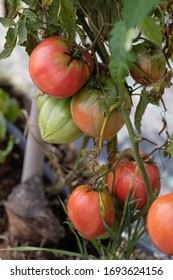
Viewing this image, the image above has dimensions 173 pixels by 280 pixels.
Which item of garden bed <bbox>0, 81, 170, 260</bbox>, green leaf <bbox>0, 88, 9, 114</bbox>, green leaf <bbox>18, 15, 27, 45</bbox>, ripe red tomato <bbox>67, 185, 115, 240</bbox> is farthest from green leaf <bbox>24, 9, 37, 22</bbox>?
green leaf <bbox>0, 88, 9, 114</bbox>

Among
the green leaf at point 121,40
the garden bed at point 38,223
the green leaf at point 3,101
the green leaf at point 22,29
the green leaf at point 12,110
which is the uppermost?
the green leaf at point 121,40

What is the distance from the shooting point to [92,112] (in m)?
0.69

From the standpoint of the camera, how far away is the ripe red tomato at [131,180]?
77 cm

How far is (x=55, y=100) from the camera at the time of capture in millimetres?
750

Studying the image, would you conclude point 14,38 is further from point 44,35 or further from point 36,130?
point 36,130

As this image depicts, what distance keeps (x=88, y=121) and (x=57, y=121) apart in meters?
0.07

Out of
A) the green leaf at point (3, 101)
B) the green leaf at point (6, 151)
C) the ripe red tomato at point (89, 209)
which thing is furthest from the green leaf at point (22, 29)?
the green leaf at point (3, 101)

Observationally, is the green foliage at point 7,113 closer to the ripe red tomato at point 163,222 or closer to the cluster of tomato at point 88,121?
the cluster of tomato at point 88,121

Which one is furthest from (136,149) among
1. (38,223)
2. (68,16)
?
(38,223)

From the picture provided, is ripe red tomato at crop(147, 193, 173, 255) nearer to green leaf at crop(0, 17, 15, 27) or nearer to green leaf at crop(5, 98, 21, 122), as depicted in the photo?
green leaf at crop(0, 17, 15, 27)

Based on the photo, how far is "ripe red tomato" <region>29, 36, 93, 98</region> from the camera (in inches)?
25.8

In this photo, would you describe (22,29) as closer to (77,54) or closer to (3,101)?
(77,54)

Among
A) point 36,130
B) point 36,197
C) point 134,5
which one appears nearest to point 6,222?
point 36,197
